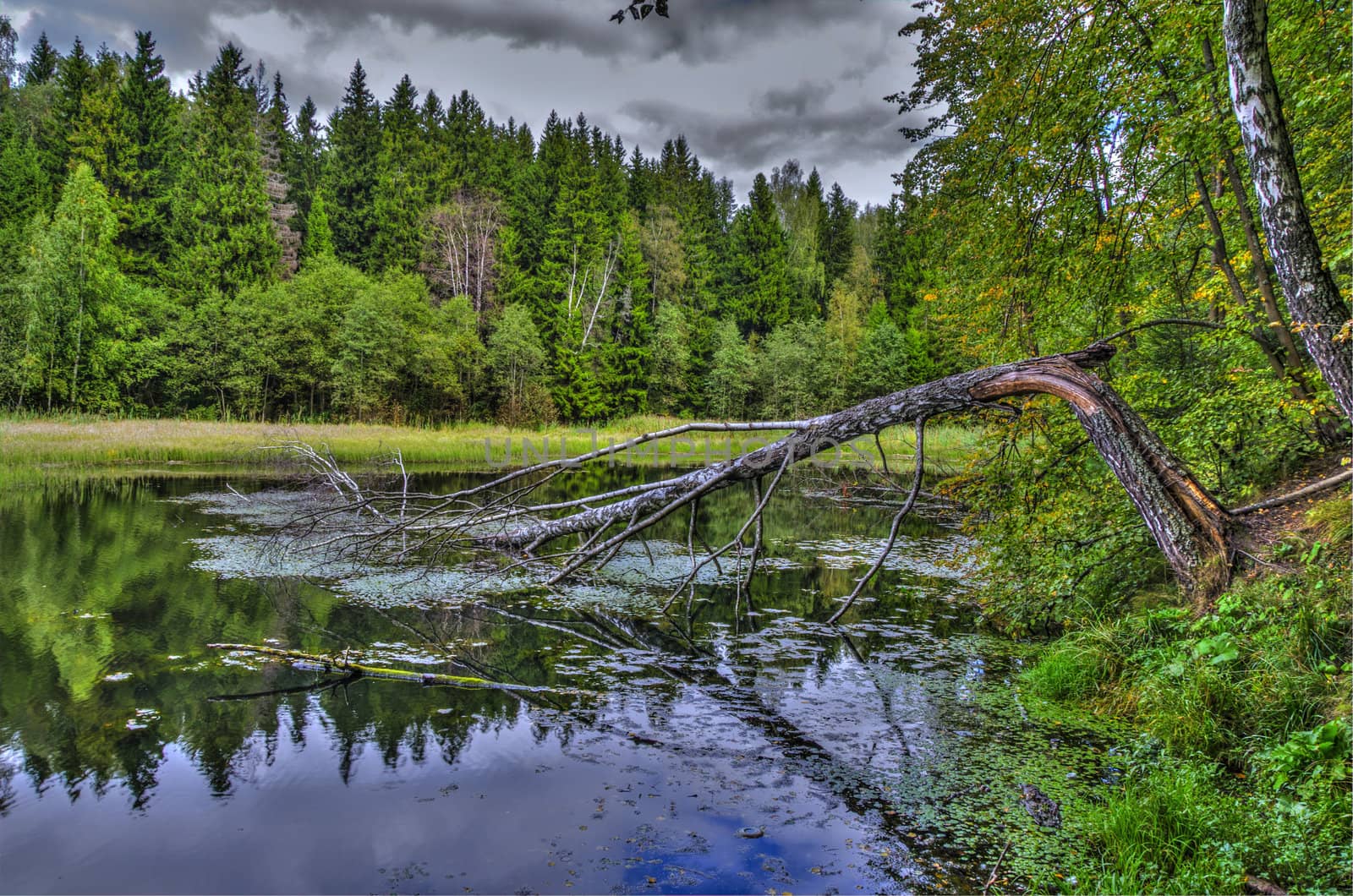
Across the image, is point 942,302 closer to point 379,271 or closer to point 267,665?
point 267,665

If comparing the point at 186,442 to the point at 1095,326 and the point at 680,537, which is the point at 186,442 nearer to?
the point at 680,537

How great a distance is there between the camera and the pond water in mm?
2957

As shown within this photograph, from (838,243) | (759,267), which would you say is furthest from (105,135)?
(838,243)

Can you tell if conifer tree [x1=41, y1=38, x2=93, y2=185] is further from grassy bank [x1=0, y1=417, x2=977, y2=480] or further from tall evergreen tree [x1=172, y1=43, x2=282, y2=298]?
grassy bank [x1=0, y1=417, x2=977, y2=480]

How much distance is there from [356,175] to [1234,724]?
134 feet

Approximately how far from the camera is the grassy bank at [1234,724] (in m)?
2.53

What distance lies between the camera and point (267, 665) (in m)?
5.06

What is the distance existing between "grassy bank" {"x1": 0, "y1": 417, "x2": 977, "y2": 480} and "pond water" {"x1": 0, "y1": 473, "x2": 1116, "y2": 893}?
8.55 meters

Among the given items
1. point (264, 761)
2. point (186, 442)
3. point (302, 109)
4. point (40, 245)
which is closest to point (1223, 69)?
point (264, 761)

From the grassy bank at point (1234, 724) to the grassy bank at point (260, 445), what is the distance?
8.45 metres

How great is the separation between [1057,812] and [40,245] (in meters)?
30.1

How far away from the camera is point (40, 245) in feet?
74.1

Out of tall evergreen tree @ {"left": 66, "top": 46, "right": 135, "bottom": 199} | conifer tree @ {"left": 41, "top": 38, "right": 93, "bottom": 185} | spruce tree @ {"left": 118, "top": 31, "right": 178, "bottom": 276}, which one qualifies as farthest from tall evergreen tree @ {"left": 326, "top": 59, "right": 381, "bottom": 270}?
conifer tree @ {"left": 41, "top": 38, "right": 93, "bottom": 185}

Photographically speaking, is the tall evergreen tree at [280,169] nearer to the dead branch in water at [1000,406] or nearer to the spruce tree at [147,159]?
the spruce tree at [147,159]
